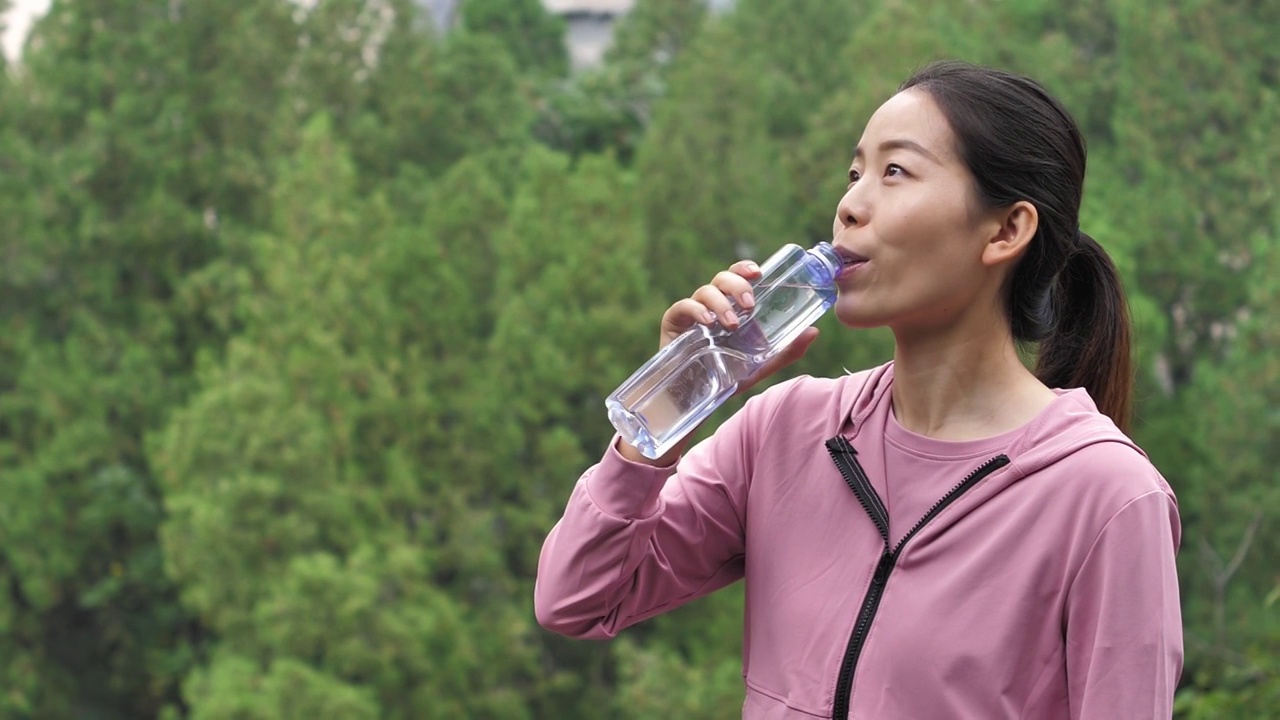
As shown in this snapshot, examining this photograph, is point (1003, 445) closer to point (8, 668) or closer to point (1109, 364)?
point (1109, 364)

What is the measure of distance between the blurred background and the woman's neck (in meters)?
9.49

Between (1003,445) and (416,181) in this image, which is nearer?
(1003,445)

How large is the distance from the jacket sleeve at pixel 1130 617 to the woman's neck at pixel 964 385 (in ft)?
0.51

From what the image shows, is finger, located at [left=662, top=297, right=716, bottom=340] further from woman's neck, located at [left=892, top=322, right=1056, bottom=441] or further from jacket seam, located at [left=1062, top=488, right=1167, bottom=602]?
jacket seam, located at [left=1062, top=488, right=1167, bottom=602]

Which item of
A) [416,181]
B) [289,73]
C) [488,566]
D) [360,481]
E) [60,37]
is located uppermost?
[60,37]

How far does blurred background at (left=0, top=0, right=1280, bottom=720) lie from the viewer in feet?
36.7

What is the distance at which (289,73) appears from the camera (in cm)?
1430

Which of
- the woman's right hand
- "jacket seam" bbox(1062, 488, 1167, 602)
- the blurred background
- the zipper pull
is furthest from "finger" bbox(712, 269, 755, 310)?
the blurred background

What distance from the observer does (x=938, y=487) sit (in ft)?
4.06

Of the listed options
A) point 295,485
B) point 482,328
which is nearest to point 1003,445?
point 295,485

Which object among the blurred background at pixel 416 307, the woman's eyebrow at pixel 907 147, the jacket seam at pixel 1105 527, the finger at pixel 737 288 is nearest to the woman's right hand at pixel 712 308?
the finger at pixel 737 288

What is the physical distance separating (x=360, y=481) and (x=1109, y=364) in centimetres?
1065

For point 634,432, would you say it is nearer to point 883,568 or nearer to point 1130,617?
point 883,568

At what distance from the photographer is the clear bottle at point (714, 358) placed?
1322 millimetres
